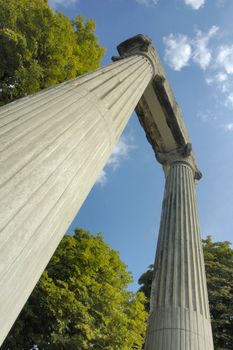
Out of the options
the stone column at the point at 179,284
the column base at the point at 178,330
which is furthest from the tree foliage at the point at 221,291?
the column base at the point at 178,330

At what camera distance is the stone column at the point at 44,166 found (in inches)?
160

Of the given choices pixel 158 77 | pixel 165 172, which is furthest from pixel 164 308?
pixel 158 77

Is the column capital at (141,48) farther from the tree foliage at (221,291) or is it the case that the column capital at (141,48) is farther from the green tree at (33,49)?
the tree foliage at (221,291)

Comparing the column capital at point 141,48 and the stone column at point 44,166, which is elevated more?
the column capital at point 141,48

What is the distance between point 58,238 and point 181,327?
18.6ft

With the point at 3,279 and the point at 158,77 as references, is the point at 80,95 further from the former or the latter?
the point at 158,77

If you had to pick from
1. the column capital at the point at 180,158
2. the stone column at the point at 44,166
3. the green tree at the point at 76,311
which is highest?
the column capital at the point at 180,158

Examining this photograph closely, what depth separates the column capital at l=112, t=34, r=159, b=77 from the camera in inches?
513

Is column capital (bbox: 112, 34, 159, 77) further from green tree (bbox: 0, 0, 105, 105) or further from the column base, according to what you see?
the column base

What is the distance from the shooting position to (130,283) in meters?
18.9

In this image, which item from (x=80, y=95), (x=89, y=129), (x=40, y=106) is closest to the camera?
(x=40, y=106)

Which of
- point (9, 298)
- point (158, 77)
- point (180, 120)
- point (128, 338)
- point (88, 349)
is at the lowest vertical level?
point (9, 298)

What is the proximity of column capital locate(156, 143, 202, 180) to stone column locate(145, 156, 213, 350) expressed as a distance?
9.42ft

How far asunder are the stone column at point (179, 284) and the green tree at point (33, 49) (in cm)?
757
